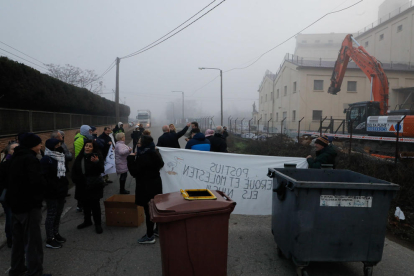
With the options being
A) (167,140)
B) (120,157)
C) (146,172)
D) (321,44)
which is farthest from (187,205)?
(321,44)

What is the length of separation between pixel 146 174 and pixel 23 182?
1.65 meters

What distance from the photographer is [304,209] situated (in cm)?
351

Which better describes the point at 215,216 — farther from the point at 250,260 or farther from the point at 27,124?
the point at 27,124

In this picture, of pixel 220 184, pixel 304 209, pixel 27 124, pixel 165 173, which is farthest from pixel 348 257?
pixel 27 124

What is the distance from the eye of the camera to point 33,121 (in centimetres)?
1391

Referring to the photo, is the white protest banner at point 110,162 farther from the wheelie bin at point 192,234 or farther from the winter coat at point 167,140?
the wheelie bin at point 192,234

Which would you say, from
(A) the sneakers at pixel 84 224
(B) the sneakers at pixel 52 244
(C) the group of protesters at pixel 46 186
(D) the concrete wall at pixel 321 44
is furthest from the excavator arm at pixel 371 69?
(D) the concrete wall at pixel 321 44

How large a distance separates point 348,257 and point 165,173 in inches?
154

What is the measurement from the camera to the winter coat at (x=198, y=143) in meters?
7.27

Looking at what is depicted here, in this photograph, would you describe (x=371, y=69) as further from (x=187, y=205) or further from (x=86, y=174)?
(x=187, y=205)

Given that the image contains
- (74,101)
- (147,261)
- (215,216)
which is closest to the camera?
(215,216)

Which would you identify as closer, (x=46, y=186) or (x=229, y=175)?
(x=46, y=186)

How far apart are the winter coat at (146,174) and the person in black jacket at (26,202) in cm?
136

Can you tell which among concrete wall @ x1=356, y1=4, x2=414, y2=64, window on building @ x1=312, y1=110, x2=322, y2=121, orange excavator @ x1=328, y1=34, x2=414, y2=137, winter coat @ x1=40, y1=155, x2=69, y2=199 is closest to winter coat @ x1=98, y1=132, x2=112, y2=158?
winter coat @ x1=40, y1=155, x2=69, y2=199
